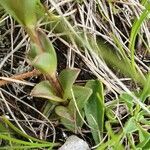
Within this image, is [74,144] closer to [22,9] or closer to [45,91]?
[45,91]

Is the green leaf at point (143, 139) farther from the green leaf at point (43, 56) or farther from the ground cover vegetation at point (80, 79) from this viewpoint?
the green leaf at point (43, 56)

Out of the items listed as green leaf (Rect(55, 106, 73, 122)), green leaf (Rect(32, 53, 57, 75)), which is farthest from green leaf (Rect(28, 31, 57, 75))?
green leaf (Rect(55, 106, 73, 122))

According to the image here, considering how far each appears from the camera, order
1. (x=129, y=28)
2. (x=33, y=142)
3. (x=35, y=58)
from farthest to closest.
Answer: (x=129, y=28) → (x=33, y=142) → (x=35, y=58)

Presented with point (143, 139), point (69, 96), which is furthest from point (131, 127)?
point (69, 96)

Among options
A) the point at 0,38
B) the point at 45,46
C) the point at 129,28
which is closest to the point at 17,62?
→ the point at 0,38

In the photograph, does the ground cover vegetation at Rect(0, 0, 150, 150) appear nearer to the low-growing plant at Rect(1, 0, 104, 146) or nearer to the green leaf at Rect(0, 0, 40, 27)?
the low-growing plant at Rect(1, 0, 104, 146)

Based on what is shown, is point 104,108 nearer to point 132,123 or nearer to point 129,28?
point 132,123
